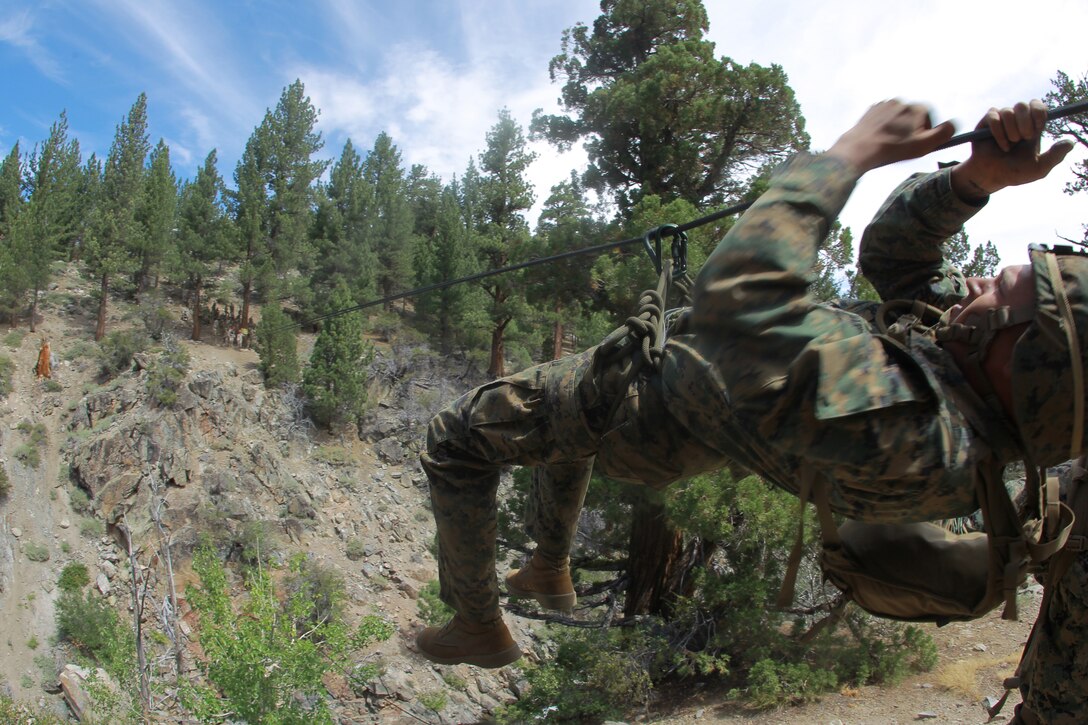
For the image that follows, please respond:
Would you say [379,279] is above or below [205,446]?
above

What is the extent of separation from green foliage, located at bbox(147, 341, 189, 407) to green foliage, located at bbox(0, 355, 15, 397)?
12.6 feet

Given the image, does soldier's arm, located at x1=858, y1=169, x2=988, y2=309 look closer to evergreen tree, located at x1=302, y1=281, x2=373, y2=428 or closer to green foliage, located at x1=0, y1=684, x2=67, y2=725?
green foliage, located at x1=0, y1=684, x2=67, y2=725

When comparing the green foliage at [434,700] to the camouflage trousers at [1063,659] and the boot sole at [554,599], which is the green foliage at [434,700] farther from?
the camouflage trousers at [1063,659]

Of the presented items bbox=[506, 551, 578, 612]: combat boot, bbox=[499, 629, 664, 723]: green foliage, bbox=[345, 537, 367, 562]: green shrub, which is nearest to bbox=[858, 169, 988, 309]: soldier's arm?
bbox=[506, 551, 578, 612]: combat boot

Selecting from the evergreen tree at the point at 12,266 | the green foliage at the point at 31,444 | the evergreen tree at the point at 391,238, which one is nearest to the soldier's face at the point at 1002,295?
the green foliage at the point at 31,444

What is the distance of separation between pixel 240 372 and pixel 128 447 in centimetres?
532

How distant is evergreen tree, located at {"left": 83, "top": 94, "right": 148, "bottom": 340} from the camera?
26.8 m

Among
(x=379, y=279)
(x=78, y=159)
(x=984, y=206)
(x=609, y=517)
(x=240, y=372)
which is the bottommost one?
(x=609, y=517)

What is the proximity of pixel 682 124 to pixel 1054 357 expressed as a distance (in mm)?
11070

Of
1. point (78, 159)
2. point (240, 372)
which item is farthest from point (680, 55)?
point (78, 159)

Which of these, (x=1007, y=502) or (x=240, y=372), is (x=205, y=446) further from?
(x=1007, y=502)

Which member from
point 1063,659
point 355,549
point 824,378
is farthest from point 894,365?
point 355,549

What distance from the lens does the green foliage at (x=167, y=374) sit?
23.0 meters

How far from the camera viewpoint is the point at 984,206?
6.53ft
